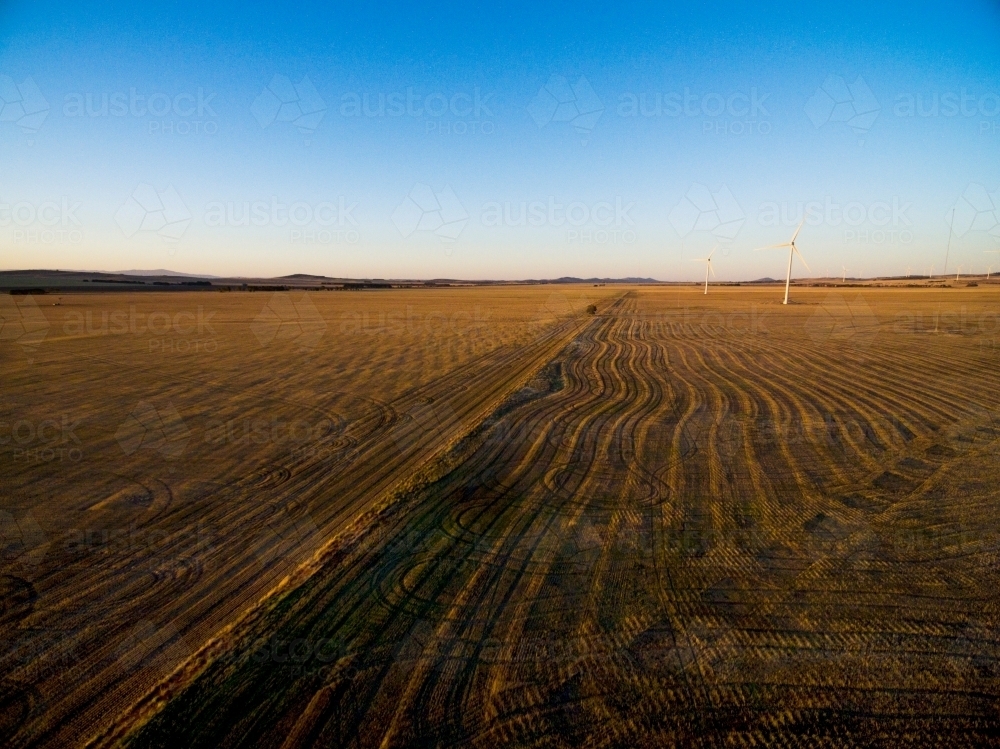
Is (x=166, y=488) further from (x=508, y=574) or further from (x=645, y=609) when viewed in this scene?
(x=645, y=609)

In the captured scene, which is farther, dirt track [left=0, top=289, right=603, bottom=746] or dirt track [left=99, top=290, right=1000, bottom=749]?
dirt track [left=0, top=289, right=603, bottom=746]

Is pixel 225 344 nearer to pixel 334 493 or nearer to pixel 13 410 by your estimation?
pixel 13 410

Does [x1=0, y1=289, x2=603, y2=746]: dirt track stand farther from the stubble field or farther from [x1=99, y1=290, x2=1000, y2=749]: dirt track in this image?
[x1=99, y1=290, x2=1000, y2=749]: dirt track

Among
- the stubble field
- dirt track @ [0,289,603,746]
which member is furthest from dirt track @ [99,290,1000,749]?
dirt track @ [0,289,603,746]

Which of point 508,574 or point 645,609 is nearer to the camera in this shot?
point 645,609

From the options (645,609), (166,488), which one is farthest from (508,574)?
(166,488)
